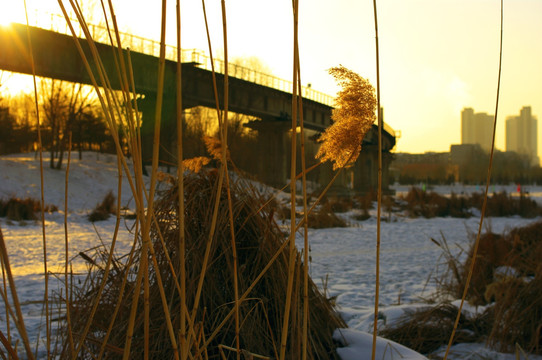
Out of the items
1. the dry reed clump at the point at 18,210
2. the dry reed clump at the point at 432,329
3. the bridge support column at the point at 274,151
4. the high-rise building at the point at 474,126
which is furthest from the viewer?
the high-rise building at the point at 474,126

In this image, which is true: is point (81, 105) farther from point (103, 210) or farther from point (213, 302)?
point (213, 302)

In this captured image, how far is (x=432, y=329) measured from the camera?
2.89 metres

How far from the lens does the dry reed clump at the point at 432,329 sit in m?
2.81

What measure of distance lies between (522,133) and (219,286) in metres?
151

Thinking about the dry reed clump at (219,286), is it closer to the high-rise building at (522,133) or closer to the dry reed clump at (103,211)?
the dry reed clump at (103,211)

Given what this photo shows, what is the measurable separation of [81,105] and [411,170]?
63.2m

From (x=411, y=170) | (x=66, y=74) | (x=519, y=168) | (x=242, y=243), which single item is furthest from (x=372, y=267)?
(x=519, y=168)

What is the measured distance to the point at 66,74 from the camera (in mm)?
16312

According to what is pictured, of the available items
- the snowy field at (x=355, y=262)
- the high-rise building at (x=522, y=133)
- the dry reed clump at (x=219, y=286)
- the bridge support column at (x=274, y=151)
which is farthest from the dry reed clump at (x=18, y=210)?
the high-rise building at (x=522, y=133)

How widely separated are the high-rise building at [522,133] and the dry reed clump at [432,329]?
144 meters

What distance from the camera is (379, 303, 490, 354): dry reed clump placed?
2.81m

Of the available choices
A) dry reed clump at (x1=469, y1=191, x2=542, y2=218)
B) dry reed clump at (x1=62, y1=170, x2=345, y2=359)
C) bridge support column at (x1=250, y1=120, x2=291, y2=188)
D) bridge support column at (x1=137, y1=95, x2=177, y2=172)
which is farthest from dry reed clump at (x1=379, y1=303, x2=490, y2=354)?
bridge support column at (x1=250, y1=120, x2=291, y2=188)

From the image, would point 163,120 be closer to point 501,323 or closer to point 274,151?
point 274,151

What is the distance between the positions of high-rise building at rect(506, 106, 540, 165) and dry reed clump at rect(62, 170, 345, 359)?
14586cm
